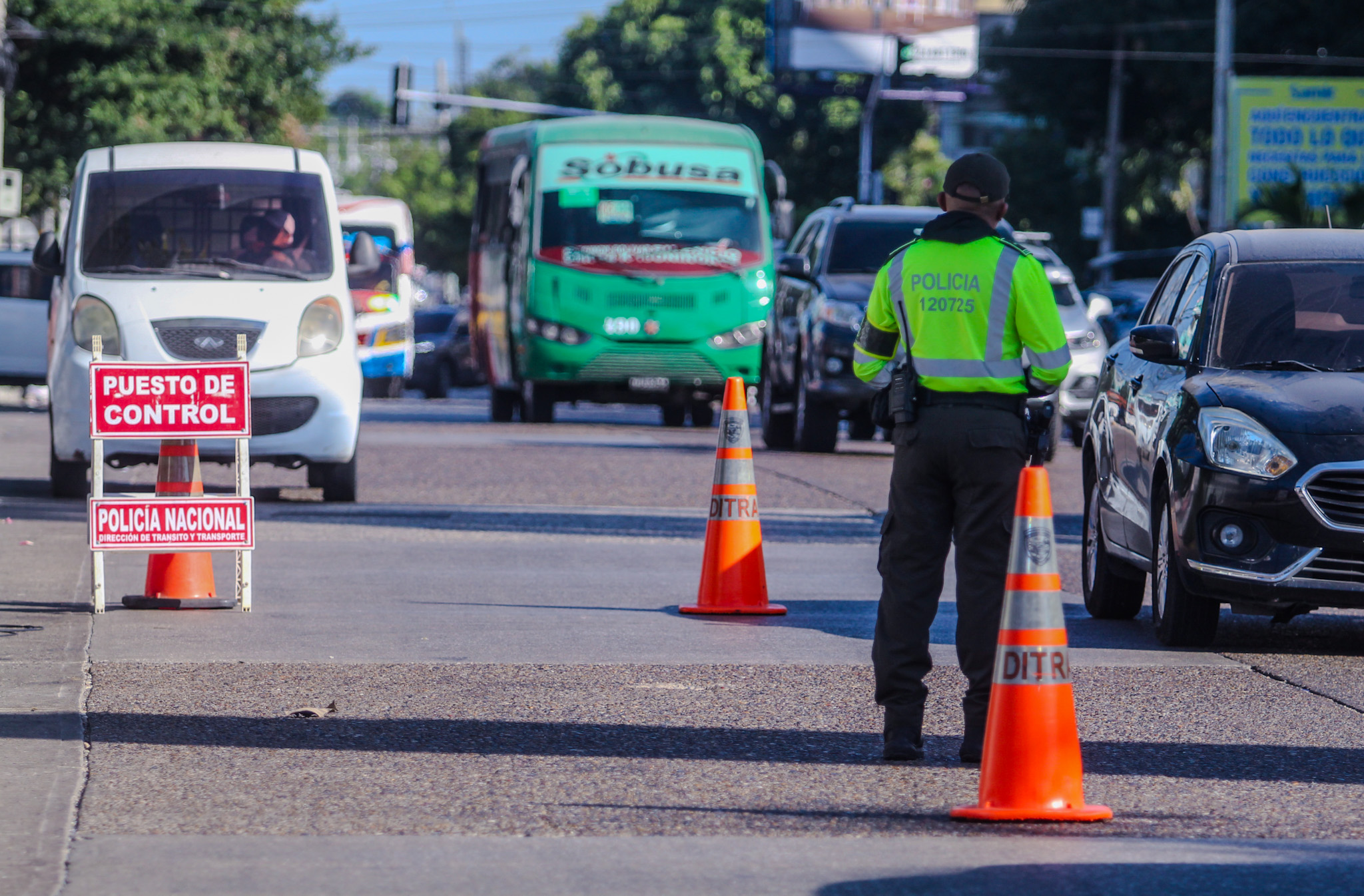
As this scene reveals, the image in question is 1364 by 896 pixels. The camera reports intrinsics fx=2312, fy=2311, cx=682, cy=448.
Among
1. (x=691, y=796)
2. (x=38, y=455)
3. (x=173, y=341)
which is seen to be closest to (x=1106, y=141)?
(x=38, y=455)

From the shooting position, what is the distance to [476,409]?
30219mm

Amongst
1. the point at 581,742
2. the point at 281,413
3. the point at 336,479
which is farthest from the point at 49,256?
the point at 581,742

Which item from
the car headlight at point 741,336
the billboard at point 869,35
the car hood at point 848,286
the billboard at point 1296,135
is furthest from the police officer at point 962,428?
the billboard at point 869,35

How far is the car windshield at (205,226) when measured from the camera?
45.0ft

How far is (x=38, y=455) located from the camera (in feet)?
61.0

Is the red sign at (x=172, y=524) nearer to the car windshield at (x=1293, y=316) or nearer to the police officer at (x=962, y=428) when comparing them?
the police officer at (x=962, y=428)

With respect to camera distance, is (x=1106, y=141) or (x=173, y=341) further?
(x=1106, y=141)

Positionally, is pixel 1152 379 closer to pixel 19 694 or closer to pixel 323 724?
pixel 323 724

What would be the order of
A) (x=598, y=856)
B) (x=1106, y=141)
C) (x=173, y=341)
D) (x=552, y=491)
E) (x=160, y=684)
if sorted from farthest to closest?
(x=1106, y=141), (x=552, y=491), (x=173, y=341), (x=160, y=684), (x=598, y=856)

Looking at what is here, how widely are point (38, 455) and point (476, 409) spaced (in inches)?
469

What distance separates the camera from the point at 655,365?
75.5ft

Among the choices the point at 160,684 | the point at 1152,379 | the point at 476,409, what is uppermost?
the point at 1152,379

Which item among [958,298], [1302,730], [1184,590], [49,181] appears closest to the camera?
[958,298]

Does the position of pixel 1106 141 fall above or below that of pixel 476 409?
above
